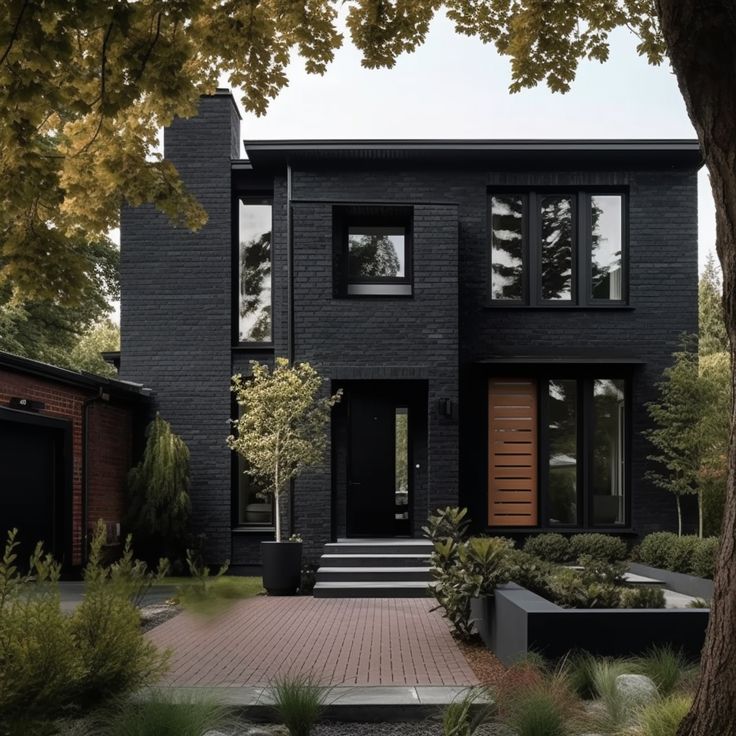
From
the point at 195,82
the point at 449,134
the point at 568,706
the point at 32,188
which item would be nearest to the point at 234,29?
the point at 195,82

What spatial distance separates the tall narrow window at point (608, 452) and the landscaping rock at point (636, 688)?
343 inches

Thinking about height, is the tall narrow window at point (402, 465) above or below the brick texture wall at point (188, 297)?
below

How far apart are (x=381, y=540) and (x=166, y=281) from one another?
5.78 metres

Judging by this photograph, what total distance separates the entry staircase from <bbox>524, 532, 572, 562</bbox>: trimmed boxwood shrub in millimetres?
1557

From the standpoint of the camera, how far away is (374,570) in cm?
1245

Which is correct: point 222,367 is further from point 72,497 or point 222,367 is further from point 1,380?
point 1,380

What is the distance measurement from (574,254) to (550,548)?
15.7 ft

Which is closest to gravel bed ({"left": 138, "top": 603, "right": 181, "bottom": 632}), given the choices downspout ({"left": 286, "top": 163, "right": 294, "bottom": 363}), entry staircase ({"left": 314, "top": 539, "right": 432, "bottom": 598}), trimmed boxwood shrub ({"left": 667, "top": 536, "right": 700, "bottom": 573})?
entry staircase ({"left": 314, "top": 539, "right": 432, "bottom": 598})

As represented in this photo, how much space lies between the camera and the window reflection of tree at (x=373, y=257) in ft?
47.1

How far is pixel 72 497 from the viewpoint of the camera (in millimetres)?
13258

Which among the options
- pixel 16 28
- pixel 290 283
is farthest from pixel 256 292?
pixel 16 28

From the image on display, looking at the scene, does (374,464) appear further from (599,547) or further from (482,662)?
(482,662)

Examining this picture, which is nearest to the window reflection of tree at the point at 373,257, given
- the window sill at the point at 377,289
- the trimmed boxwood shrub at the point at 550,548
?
the window sill at the point at 377,289

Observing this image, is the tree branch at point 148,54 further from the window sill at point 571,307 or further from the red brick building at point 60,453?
the window sill at point 571,307
